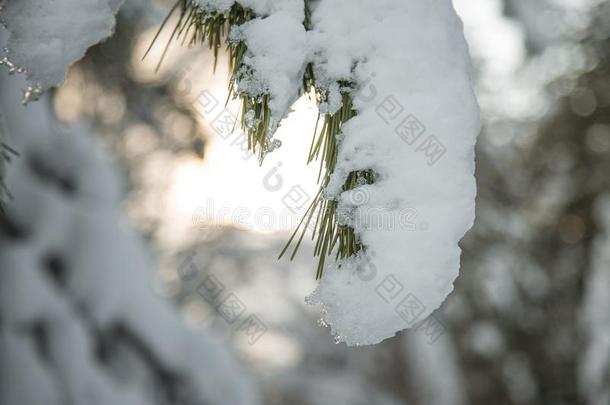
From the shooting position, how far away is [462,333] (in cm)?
770

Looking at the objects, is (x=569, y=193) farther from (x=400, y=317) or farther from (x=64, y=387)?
(x=400, y=317)

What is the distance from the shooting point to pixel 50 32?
833 mm

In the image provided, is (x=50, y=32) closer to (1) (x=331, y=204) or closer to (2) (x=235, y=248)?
(1) (x=331, y=204)

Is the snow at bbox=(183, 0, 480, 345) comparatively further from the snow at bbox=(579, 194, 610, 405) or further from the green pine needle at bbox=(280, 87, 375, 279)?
the snow at bbox=(579, 194, 610, 405)

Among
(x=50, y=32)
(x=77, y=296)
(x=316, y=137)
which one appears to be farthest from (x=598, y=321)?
(x=50, y=32)

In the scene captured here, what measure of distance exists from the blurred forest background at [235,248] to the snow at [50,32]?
36 centimetres

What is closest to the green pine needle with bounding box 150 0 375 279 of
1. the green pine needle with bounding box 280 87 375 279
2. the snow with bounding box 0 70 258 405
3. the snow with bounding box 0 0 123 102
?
the green pine needle with bounding box 280 87 375 279

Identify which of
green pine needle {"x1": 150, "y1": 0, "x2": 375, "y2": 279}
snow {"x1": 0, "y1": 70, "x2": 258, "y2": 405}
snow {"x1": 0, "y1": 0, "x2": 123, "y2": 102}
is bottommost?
snow {"x1": 0, "y1": 70, "x2": 258, "y2": 405}

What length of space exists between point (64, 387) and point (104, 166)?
121 cm

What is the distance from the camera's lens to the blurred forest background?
2432 millimetres

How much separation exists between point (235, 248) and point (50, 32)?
10.3 metres

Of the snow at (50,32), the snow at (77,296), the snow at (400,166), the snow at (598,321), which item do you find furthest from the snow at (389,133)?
the snow at (598,321)

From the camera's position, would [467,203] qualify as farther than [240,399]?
No

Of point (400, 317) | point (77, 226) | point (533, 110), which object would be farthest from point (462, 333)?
point (400, 317)
